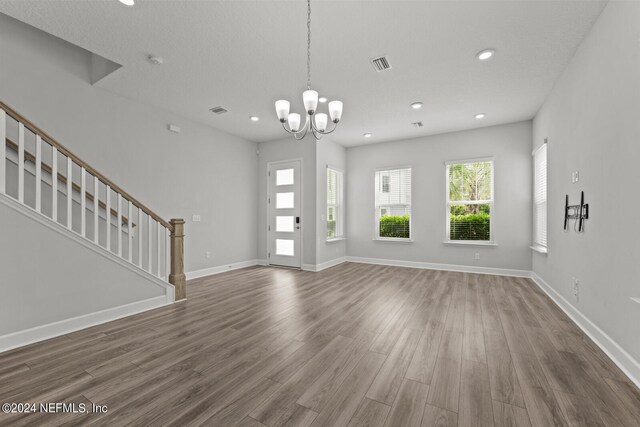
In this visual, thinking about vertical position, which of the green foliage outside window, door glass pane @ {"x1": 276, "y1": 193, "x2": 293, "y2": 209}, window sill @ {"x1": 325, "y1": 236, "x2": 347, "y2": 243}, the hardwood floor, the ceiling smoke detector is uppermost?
the ceiling smoke detector

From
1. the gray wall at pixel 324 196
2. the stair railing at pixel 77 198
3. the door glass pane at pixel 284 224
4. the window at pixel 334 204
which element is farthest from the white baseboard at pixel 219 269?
the window at pixel 334 204

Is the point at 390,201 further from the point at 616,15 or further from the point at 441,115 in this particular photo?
the point at 616,15

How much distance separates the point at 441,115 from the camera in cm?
492

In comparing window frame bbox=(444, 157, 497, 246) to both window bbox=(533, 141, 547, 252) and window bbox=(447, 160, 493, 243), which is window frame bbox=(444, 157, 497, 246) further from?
window bbox=(533, 141, 547, 252)

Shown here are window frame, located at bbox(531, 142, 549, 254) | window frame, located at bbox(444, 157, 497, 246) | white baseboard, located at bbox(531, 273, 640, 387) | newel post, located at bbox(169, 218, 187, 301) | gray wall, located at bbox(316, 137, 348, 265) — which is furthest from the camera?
gray wall, located at bbox(316, 137, 348, 265)

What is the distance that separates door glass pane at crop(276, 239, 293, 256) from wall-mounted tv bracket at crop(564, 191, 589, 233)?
464 cm

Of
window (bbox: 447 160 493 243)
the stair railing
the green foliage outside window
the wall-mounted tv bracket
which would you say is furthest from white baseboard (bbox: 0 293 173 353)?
window (bbox: 447 160 493 243)

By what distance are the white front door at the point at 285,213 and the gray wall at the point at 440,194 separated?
1566 mm

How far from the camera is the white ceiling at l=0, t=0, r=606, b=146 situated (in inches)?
95.2

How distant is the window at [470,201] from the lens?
5605mm

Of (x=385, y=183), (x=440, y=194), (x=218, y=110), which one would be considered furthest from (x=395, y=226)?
(x=218, y=110)

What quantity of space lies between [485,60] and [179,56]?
11.4 feet

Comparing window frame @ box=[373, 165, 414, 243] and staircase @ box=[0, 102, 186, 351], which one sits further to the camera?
window frame @ box=[373, 165, 414, 243]

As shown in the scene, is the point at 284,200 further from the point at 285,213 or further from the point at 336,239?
the point at 336,239
